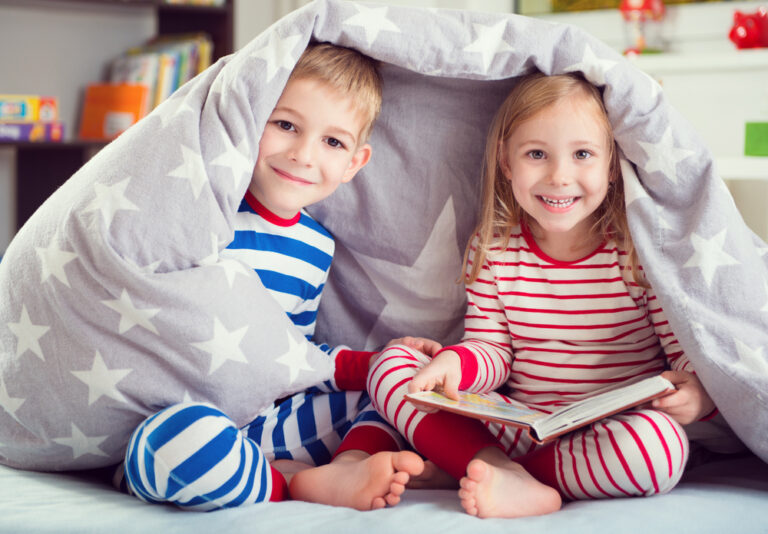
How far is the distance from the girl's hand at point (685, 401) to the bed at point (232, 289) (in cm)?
2

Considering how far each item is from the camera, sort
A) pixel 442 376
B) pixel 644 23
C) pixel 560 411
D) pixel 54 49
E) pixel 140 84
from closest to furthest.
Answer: pixel 560 411 → pixel 442 376 → pixel 644 23 → pixel 140 84 → pixel 54 49

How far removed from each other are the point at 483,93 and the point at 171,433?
658mm

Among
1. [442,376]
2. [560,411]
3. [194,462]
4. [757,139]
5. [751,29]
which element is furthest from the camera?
[751,29]

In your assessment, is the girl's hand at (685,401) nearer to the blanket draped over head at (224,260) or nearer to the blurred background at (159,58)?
the blanket draped over head at (224,260)

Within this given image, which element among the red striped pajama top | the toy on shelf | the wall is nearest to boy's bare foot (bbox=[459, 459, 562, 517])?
the red striped pajama top

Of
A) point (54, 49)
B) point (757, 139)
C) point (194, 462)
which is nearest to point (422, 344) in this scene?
point (194, 462)

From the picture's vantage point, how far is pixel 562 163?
1.00 metres

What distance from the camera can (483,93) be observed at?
1134 mm

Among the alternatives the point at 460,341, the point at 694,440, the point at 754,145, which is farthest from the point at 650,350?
the point at 754,145

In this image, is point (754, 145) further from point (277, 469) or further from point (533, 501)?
point (277, 469)

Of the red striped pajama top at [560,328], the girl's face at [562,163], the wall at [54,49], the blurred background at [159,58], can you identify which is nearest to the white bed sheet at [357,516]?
the red striped pajama top at [560,328]

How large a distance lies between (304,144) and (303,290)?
0.23m

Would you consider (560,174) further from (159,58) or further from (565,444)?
(159,58)

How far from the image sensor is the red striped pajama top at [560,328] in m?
1.05
